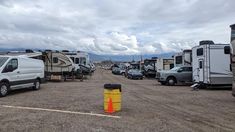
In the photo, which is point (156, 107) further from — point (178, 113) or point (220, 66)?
point (220, 66)

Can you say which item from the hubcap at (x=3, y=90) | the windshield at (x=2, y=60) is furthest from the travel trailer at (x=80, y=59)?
the hubcap at (x=3, y=90)

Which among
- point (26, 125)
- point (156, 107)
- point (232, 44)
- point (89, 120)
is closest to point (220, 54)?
point (232, 44)

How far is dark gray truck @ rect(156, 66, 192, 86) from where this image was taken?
94.6 ft

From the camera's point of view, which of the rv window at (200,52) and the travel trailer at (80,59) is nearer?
the rv window at (200,52)

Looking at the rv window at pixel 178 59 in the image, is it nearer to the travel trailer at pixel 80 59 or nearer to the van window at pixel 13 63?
Answer: the travel trailer at pixel 80 59

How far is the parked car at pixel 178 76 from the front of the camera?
2884 cm

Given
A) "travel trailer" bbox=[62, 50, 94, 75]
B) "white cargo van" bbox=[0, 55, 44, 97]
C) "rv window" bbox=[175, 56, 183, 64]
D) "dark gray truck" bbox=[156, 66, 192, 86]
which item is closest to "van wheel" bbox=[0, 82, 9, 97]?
"white cargo van" bbox=[0, 55, 44, 97]

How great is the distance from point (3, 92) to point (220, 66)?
14.2 m

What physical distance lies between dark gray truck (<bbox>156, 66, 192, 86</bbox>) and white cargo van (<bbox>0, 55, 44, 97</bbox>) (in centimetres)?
1156

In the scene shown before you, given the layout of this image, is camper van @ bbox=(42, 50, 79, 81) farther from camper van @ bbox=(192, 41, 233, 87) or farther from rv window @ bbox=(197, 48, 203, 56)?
camper van @ bbox=(192, 41, 233, 87)

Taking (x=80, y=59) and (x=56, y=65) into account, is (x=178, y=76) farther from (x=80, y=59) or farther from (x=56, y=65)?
(x=80, y=59)

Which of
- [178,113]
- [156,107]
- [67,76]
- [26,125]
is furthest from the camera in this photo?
[67,76]

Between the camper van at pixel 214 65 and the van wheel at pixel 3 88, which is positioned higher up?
the camper van at pixel 214 65

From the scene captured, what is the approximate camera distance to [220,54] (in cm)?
2356
